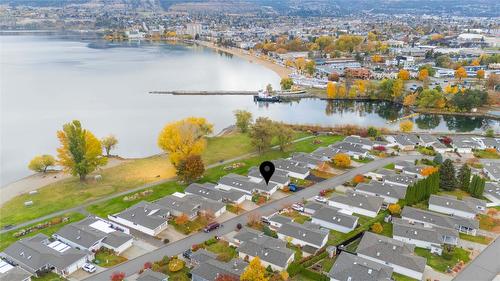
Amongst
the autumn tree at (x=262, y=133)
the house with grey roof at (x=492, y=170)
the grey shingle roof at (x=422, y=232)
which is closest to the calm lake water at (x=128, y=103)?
the autumn tree at (x=262, y=133)

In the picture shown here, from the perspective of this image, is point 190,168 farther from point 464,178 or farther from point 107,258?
point 464,178

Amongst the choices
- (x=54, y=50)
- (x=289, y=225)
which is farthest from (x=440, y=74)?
(x=54, y=50)

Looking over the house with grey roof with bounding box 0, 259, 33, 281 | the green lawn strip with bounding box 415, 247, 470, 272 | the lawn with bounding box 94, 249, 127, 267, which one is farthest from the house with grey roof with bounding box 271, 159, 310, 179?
the house with grey roof with bounding box 0, 259, 33, 281

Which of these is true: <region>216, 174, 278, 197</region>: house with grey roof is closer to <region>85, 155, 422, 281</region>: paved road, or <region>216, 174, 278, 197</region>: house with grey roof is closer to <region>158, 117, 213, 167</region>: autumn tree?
<region>85, 155, 422, 281</region>: paved road

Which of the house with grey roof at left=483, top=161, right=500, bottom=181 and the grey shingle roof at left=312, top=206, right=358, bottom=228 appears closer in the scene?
the grey shingle roof at left=312, top=206, right=358, bottom=228

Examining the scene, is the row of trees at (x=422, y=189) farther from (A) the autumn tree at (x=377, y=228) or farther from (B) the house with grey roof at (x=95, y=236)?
(B) the house with grey roof at (x=95, y=236)

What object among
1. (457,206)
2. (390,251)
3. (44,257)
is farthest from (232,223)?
(457,206)

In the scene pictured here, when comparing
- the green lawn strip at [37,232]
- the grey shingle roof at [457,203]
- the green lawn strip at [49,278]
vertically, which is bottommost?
the green lawn strip at [37,232]
